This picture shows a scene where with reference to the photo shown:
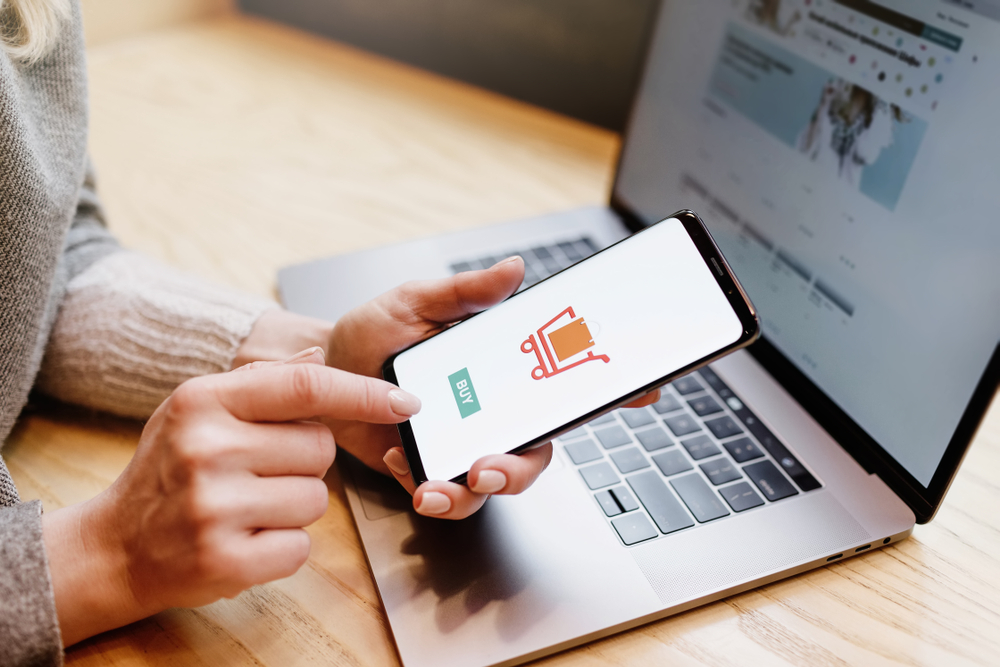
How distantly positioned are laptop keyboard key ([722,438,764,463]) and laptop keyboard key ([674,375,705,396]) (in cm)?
5

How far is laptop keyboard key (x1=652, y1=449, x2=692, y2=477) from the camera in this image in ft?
1.44

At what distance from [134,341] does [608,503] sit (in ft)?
1.17

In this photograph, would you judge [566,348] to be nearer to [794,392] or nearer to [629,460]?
[629,460]

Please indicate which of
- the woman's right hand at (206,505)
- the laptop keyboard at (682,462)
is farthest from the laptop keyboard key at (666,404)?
the woman's right hand at (206,505)

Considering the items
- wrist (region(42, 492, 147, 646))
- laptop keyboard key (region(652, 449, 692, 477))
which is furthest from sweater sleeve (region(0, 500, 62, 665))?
laptop keyboard key (region(652, 449, 692, 477))

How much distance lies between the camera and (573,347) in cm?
41

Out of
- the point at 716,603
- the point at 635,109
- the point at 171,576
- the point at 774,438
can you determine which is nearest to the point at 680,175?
the point at 635,109

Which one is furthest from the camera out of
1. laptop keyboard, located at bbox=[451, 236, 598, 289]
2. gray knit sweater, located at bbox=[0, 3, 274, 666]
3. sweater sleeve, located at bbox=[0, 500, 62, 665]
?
laptop keyboard, located at bbox=[451, 236, 598, 289]

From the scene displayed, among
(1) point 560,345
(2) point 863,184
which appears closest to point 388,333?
(1) point 560,345

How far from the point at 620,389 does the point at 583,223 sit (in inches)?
14.2

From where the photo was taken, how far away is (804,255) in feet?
1.61

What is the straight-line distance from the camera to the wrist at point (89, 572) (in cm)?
34

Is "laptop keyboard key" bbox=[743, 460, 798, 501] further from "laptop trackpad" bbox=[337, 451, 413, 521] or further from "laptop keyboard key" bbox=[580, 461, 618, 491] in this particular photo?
"laptop trackpad" bbox=[337, 451, 413, 521]

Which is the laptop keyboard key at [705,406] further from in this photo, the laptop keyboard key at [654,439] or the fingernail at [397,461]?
the fingernail at [397,461]
